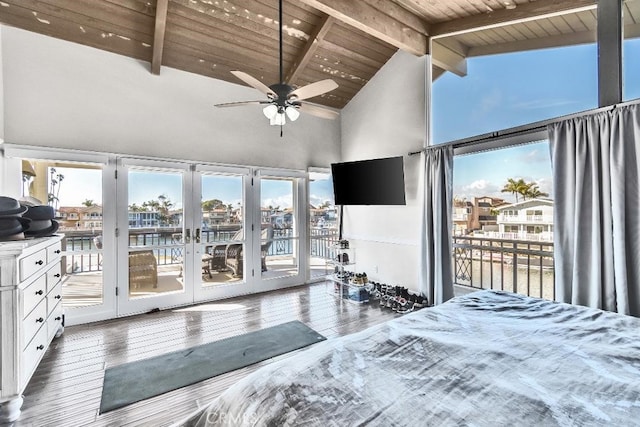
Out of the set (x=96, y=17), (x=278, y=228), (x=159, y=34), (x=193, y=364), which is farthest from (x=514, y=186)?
(x=96, y=17)

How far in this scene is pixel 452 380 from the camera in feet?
3.88

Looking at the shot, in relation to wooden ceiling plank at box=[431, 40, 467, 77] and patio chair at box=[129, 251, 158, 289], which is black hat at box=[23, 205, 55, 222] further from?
wooden ceiling plank at box=[431, 40, 467, 77]

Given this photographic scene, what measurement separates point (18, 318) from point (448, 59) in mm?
5156

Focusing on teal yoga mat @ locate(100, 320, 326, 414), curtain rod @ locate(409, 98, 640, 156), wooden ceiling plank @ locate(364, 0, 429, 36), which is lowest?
teal yoga mat @ locate(100, 320, 326, 414)

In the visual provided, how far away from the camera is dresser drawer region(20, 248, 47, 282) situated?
82.8 inches

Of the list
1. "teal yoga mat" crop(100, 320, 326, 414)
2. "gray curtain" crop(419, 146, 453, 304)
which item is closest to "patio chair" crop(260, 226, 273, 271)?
"teal yoga mat" crop(100, 320, 326, 414)

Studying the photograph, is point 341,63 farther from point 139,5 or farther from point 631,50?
point 631,50

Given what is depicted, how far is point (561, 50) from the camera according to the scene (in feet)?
10.1

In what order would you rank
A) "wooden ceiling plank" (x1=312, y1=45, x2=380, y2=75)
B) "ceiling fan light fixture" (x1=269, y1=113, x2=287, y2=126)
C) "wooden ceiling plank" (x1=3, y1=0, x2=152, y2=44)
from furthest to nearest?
1. "wooden ceiling plank" (x1=312, y1=45, x2=380, y2=75)
2. "wooden ceiling plank" (x1=3, y1=0, x2=152, y2=44)
3. "ceiling fan light fixture" (x1=269, y1=113, x2=287, y2=126)

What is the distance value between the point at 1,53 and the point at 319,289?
4.92 metres

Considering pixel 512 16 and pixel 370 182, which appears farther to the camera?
pixel 370 182

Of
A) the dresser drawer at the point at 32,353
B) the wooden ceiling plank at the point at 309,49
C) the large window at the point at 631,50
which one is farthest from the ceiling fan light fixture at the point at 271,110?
the large window at the point at 631,50

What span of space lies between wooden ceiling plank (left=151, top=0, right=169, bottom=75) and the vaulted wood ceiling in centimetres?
1

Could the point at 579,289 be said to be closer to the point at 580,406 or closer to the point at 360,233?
the point at 580,406
